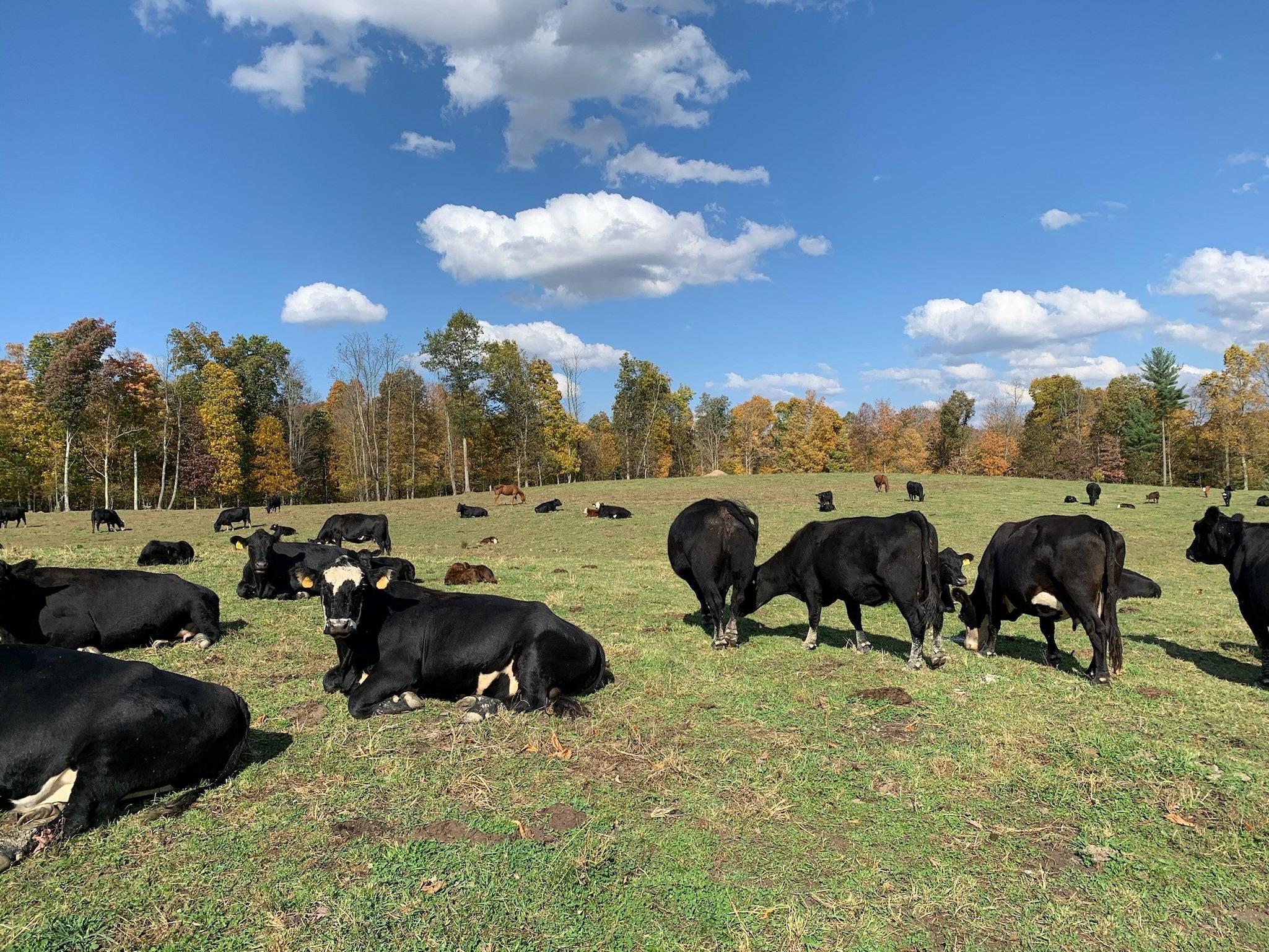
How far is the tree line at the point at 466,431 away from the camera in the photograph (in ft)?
171

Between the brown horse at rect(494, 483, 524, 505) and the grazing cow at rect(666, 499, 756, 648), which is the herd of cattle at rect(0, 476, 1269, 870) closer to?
the grazing cow at rect(666, 499, 756, 648)

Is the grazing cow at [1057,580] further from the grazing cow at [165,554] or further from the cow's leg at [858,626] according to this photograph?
the grazing cow at [165,554]

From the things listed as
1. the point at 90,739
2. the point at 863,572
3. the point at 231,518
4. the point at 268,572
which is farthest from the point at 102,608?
the point at 231,518

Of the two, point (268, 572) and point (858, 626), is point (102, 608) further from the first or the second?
point (858, 626)

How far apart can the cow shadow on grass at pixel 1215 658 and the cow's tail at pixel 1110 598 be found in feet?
5.55

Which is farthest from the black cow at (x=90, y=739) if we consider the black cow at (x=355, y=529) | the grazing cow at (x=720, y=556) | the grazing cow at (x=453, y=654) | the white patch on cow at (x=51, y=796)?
the black cow at (x=355, y=529)

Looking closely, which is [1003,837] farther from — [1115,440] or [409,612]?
[1115,440]

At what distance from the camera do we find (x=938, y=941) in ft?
12.0

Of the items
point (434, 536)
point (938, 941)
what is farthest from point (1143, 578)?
point (434, 536)

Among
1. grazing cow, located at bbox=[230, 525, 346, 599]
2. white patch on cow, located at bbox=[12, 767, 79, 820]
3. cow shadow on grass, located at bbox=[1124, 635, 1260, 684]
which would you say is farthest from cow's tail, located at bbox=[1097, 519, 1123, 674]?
grazing cow, located at bbox=[230, 525, 346, 599]

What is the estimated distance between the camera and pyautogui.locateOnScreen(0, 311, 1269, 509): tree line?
171ft

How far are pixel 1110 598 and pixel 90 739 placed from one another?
10205mm

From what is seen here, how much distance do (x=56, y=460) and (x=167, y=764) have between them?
205ft

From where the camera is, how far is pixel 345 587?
707cm
